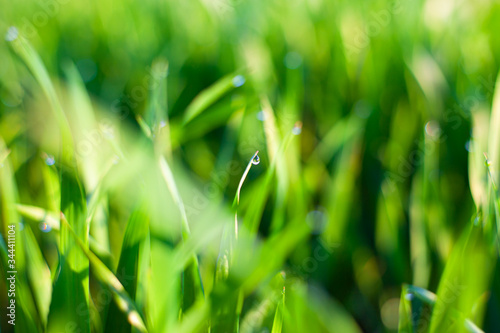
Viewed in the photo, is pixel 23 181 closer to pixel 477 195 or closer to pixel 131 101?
pixel 131 101

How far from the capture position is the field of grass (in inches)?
14.1

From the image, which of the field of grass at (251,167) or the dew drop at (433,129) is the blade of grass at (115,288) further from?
the dew drop at (433,129)

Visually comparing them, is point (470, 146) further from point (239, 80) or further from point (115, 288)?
point (115, 288)

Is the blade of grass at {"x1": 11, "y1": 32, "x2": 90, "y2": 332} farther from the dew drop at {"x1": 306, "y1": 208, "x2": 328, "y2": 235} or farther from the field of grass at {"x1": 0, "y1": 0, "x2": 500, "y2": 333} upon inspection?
the dew drop at {"x1": 306, "y1": 208, "x2": 328, "y2": 235}

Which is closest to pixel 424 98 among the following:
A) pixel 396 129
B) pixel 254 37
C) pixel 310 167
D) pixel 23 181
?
pixel 396 129

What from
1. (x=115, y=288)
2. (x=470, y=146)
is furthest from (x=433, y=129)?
(x=115, y=288)

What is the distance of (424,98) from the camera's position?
65 centimetres

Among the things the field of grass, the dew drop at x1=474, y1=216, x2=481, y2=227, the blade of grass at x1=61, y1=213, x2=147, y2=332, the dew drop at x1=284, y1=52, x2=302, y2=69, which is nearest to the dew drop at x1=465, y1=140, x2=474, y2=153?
the field of grass

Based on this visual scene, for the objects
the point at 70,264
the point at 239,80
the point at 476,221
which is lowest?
the point at 476,221

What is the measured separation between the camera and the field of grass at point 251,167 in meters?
0.36

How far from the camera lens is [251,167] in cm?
53

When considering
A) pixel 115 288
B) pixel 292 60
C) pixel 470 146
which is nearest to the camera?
pixel 115 288

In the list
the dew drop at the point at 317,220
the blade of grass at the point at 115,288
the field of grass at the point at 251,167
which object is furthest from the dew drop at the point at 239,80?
the blade of grass at the point at 115,288

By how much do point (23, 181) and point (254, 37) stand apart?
46 centimetres
